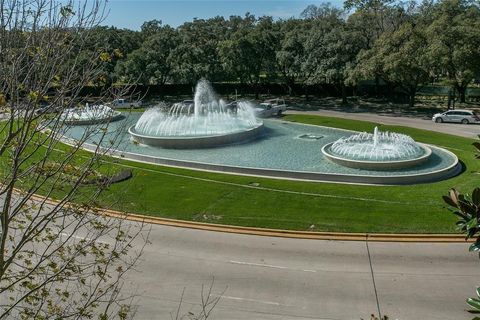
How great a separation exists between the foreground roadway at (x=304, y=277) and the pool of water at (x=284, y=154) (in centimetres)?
851

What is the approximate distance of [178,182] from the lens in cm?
2267

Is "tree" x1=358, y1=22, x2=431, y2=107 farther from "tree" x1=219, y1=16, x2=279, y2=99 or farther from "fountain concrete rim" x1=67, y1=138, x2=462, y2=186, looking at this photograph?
"fountain concrete rim" x1=67, y1=138, x2=462, y2=186

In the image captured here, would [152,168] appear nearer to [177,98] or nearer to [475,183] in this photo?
[475,183]

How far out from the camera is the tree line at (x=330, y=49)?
41500 mm

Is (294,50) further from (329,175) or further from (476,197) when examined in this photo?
(476,197)

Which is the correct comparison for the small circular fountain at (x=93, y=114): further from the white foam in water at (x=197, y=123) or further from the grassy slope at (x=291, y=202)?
the white foam in water at (x=197, y=123)

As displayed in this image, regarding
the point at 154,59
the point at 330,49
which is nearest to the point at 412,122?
the point at 330,49

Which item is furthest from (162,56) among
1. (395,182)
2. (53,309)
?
(53,309)

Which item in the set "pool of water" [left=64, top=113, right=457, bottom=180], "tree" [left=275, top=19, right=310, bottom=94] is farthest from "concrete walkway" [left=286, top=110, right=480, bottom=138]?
"pool of water" [left=64, top=113, right=457, bottom=180]

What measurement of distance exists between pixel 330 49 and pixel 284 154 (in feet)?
78.9

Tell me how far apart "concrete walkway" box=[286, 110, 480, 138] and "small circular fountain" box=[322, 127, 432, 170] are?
299 inches

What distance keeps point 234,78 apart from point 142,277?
4597cm

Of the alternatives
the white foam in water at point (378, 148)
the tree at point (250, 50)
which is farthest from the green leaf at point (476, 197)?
the tree at point (250, 50)

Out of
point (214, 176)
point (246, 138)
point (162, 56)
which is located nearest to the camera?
point (214, 176)
